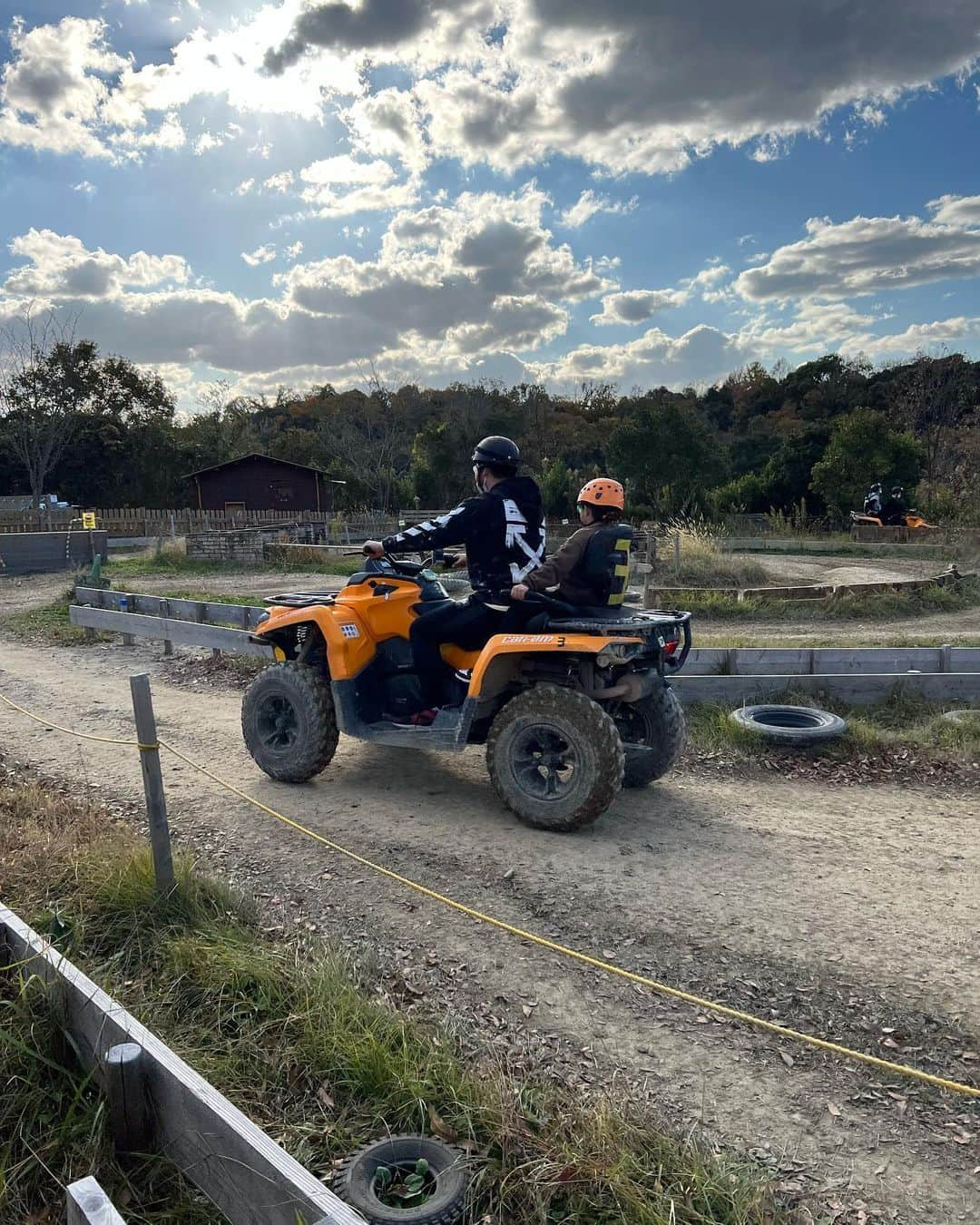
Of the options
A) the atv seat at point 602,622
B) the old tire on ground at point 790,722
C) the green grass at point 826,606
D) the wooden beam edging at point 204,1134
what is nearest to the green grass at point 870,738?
the old tire on ground at point 790,722

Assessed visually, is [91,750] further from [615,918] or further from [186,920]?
[615,918]

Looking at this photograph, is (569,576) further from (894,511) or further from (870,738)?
(894,511)

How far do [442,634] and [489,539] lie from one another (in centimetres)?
67

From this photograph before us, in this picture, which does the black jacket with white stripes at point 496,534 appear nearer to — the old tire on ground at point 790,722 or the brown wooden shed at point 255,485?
the old tire on ground at point 790,722

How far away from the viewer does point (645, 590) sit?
1402 centimetres

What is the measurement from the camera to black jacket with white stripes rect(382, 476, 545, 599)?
516 centimetres

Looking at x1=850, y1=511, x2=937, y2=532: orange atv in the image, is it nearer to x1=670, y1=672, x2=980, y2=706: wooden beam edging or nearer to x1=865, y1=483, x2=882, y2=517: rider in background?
x1=865, y1=483, x2=882, y2=517: rider in background

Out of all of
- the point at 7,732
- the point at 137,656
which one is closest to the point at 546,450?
the point at 137,656

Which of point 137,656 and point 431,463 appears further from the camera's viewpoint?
point 431,463

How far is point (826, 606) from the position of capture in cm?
1396

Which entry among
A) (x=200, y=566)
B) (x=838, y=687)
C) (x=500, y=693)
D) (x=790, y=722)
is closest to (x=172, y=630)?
(x=500, y=693)

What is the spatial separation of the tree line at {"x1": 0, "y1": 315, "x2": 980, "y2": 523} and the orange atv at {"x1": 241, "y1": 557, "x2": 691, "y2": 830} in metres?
23.2

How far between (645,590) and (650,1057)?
11360 millimetres

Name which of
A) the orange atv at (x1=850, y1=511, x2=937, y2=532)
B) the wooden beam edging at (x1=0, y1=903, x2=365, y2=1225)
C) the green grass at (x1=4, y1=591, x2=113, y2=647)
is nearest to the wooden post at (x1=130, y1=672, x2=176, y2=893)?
the wooden beam edging at (x1=0, y1=903, x2=365, y2=1225)
